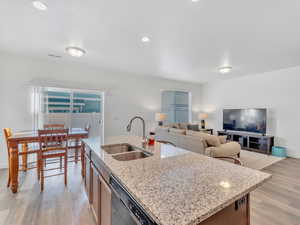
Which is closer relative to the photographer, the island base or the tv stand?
the island base

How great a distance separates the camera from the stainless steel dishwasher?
0.74 meters

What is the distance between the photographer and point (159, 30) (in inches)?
95.3

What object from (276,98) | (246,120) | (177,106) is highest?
(276,98)

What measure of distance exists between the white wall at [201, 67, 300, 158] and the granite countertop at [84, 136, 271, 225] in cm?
469

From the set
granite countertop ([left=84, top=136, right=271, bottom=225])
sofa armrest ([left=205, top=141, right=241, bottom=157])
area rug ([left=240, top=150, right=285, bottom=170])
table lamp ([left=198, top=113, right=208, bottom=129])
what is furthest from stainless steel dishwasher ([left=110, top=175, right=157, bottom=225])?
table lamp ([left=198, top=113, right=208, bottom=129])

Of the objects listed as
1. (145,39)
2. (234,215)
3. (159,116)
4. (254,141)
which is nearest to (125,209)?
(234,215)

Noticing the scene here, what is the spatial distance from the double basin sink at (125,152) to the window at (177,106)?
15.4ft

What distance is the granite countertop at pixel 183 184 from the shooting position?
657 millimetres

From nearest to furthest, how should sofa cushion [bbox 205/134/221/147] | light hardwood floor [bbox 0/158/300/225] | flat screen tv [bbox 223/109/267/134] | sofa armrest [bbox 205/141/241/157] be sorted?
light hardwood floor [bbox 0/158/300/225] < sofa armrest [bbox 205/141/241/157] < sofa cushion [bbox 205/134/221/147] < flat screen tv [bbox 223/109/267/134]

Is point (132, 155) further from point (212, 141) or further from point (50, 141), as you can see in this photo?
point (212, 141)

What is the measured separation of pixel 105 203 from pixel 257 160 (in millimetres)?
4220

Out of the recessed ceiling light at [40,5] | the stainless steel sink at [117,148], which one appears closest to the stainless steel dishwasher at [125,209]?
the stainless steel sink at [117,148]

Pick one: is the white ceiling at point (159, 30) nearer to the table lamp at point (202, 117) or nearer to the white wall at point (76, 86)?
the white wall at point (76, 86)

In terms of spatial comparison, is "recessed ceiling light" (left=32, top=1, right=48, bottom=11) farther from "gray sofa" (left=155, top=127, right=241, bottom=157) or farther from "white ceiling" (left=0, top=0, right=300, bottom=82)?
"gray sofa" (left=155, top=127, right=241, bottom=157)
